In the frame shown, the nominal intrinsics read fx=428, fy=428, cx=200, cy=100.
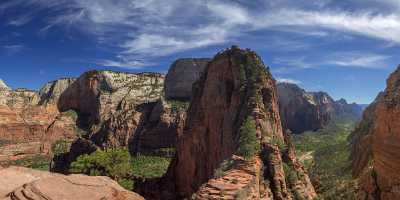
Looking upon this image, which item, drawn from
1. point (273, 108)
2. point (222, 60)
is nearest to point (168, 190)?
point (222, 60)

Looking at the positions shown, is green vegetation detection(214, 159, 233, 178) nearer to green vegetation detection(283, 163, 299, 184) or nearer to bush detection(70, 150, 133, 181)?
green vegetation detection(283, 163, 299, 184)

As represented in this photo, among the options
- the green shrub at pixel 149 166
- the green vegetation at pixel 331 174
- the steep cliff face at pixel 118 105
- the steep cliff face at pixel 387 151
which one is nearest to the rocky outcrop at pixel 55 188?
the steep cliff face at pixel 387 151

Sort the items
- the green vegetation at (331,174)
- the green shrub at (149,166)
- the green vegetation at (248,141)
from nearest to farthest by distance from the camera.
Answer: the green vegetation at (248,141) < the green vegetation at (331,174) < the green shrub at (149,166)

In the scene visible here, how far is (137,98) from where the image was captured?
180750 mm

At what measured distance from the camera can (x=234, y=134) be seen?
163 feet

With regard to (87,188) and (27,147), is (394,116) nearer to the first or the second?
(87,188)

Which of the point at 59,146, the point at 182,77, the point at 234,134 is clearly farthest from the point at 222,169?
the point at 59,146

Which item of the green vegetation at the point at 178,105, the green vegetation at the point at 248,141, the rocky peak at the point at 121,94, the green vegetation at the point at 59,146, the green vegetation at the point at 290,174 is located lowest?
the green vegetation at the point at 59,146

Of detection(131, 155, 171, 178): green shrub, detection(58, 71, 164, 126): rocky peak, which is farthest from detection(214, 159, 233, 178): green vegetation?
detection(58, 71, 164, 126): rocky peak

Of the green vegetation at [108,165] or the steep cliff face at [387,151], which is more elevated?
the steep cliff face at [387,151]

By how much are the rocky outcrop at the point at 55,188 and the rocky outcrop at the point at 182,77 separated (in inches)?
4378

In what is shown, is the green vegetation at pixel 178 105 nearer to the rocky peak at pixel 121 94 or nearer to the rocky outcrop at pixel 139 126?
the rocky outcrop at pixel 139 126

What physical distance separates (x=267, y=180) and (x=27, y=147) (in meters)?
169

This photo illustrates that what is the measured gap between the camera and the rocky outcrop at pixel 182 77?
146250mm
